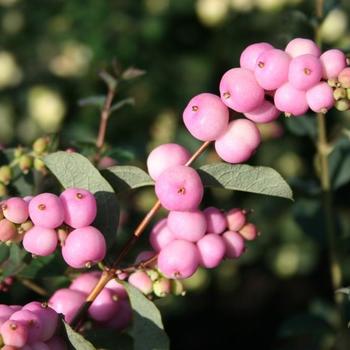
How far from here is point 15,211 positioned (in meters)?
0.86

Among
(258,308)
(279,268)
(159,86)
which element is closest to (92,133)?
(159,86)

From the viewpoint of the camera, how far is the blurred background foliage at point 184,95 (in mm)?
2711

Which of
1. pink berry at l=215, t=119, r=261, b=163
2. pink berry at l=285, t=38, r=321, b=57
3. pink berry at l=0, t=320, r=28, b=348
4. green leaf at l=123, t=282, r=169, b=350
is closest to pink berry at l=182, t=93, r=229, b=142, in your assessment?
pink berry at l=215, t=119, r=261, b=163

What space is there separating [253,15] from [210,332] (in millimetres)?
1323

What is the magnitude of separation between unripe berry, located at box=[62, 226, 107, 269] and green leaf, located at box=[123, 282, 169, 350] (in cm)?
8

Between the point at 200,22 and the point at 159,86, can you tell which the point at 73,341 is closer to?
the point at 159,86

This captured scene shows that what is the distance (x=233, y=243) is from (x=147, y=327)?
0.55ft

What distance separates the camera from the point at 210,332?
9.61ft

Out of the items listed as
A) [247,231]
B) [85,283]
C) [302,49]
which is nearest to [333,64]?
[302,49]

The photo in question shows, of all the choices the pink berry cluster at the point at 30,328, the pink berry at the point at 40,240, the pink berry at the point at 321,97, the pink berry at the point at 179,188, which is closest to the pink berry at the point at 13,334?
the pink berry cluster at the point at 30,328

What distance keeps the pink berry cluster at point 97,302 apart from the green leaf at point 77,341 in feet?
0.44

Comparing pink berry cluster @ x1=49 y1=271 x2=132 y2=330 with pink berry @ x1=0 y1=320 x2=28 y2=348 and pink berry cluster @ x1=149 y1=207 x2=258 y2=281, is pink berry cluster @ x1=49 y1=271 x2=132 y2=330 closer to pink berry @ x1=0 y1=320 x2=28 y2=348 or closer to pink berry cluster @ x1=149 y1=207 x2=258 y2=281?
pink berry cluster @ x1=149 y1=207 x2=258 y2=281

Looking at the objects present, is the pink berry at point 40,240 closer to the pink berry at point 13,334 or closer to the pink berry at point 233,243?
the pink berry at point 13,334

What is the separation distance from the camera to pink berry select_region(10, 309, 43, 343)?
0.80 meters
